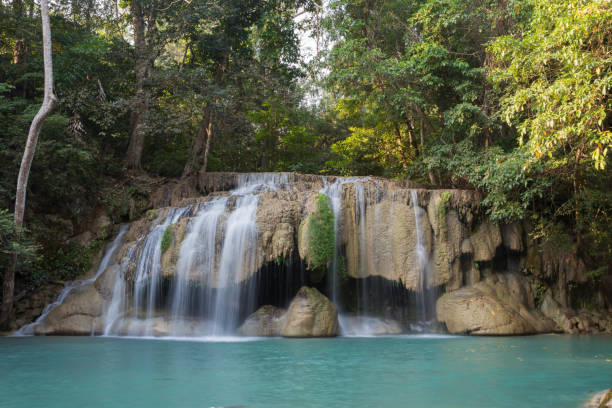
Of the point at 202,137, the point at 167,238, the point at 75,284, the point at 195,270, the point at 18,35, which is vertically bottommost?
the point at 75,284

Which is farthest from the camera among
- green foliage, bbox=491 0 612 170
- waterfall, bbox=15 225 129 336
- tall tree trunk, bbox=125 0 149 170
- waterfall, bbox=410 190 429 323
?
tall tree trunk, bbox=125 0 149 170

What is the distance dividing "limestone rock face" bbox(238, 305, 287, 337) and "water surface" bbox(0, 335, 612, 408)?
120cm

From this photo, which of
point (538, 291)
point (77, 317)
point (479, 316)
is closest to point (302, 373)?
point (479, 316)

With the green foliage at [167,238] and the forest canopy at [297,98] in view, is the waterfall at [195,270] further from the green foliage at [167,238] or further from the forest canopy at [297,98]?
the forest canopy at [297,98]

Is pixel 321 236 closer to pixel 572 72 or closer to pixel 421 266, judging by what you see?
pixel 421 266

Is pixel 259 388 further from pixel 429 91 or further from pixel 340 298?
pixel 429 91

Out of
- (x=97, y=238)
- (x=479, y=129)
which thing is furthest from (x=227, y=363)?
(x=479, y=129)

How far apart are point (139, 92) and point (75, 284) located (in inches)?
299

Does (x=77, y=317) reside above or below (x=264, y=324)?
above

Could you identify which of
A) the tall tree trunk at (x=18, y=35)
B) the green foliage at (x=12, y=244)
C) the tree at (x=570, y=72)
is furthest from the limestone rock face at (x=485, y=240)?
the tall tree trunk at (x=18, y=35)

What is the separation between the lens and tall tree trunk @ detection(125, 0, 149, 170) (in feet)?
58.4

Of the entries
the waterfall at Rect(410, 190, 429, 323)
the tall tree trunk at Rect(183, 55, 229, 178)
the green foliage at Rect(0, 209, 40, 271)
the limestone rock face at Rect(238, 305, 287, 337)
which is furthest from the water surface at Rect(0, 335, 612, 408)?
the tall tree trunk at Rect(183, 55, 229, 178)

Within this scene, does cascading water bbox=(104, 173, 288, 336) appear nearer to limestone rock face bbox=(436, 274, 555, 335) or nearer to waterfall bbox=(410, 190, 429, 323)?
waterfall bbox=(410, 190, 429, 323)

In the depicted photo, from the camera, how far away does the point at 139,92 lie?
17.8 meters
